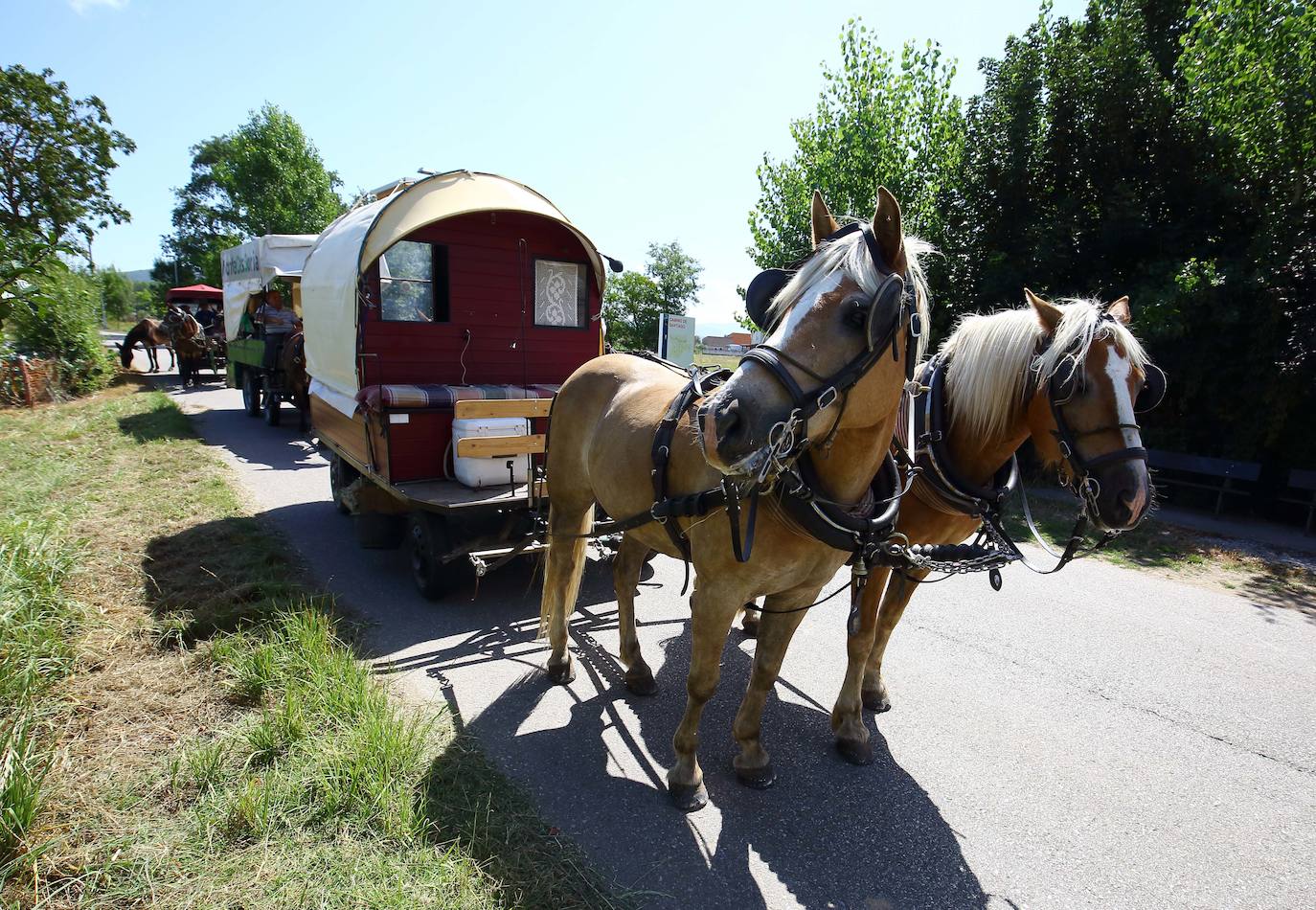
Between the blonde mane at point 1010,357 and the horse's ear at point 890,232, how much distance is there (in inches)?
43.6

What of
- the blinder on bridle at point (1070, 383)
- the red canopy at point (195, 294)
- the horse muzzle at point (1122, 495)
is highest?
the red canopy at point (195, 294)

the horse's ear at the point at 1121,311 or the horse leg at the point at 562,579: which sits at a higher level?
the horse's ear at the point at 1121,311

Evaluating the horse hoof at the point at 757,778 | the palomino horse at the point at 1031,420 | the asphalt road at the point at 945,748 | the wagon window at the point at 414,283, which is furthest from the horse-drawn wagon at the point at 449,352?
the palomino horse at the point at 1031,420

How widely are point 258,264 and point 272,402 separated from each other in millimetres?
3555

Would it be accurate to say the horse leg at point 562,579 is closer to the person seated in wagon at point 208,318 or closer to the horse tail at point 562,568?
the horse tail at point 562,568

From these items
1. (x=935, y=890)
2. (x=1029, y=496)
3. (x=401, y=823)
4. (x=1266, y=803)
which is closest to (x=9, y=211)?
(x=401, y=823)

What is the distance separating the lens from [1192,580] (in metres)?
5.95

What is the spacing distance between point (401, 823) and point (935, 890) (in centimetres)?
199

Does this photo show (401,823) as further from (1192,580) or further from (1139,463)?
(1192,580)

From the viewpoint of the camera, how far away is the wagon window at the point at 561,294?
5.50 metres

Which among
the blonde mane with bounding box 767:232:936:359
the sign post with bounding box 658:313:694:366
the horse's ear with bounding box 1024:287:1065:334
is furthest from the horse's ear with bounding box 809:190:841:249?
the sign post with bounding box 658:313:694:366

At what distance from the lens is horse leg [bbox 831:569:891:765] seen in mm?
3026

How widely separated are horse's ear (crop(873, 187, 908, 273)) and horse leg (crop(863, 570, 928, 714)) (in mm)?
1750

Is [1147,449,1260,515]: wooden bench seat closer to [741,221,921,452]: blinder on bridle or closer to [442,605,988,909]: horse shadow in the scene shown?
[442,605,988,909]: horse shadow
